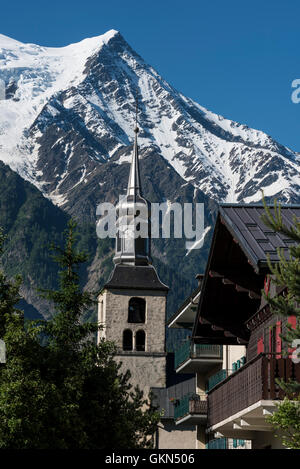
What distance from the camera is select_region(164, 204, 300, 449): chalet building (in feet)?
74.9

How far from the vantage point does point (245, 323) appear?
31859 mm

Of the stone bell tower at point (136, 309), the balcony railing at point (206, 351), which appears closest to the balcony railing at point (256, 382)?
the balcony railing at point (206, 351)

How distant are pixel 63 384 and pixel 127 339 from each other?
6574 centimetres

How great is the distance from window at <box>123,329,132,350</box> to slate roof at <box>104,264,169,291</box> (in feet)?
11.8

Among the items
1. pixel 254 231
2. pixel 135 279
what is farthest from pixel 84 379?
pixel 135 279

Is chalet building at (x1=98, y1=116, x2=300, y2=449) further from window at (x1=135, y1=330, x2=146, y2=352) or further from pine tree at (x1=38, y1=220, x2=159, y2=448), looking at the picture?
window at (x1=135, y1=330, x2=146, y2=352)

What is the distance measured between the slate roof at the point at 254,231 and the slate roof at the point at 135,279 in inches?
2687

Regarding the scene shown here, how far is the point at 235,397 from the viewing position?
26.3 m

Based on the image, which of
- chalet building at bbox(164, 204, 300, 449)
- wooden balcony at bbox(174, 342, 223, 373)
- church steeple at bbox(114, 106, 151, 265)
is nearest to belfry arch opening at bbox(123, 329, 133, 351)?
church steeple at bbox(114, 106, 151, 265)

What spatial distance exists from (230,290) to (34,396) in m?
6.20

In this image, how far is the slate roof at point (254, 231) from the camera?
75.0 ft

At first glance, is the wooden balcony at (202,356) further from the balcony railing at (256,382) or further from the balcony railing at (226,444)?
the balcony railing at (256,382)

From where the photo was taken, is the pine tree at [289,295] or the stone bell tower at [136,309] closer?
the pine tree at [289,295]
